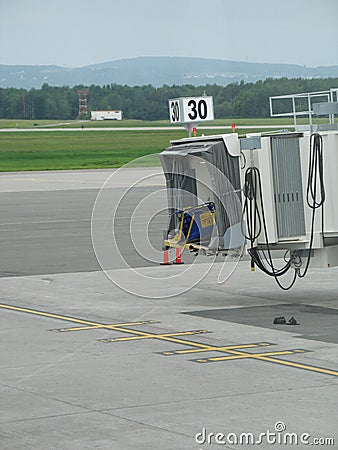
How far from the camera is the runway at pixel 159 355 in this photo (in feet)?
33.9

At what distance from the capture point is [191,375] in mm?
12820

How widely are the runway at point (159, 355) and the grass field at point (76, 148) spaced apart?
6014cm

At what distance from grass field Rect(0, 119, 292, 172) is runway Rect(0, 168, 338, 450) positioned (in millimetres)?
60140

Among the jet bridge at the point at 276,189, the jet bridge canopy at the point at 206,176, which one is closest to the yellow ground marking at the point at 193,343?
the jet bridge at the point at 276,189

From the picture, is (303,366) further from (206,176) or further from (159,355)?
(206,176)

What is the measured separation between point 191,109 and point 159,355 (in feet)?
41.4

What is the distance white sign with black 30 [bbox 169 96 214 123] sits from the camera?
83.8ft

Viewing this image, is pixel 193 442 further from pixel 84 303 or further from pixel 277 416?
pixel 84 303

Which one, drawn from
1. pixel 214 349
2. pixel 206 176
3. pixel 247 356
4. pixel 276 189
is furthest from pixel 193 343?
pixel 206 176

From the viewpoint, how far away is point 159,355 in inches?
558

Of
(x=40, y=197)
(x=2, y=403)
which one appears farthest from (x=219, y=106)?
(x=2, y=403)

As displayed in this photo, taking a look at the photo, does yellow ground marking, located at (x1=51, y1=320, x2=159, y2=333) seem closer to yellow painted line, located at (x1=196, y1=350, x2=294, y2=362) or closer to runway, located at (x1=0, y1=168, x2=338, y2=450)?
runway, located at (x1=0, y1=168, x2=338, y2=450)

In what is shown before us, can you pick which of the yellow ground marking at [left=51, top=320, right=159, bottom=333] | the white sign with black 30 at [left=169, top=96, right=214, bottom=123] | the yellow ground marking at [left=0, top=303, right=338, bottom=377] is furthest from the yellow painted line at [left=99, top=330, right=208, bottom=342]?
the white sign with black 30 at [left=169, top=96, right=214, bottom=123]

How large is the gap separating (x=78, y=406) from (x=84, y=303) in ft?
25.6
